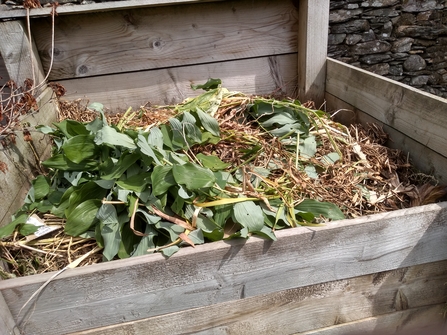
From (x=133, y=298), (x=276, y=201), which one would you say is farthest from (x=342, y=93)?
(x=133, y=298)

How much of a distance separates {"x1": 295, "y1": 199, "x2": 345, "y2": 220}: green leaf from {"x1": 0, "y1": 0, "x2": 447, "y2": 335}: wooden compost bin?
0.06 m

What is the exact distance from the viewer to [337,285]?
0.96m

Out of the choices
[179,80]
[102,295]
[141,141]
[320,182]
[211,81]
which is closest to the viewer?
[102,295]

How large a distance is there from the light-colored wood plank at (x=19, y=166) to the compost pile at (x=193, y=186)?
4 centimetres

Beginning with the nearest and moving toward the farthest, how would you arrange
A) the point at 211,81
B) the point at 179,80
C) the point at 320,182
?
1. the point at 320,182
2. the point at 211,81
3. the point at 179,80

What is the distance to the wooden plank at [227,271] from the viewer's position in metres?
0.82

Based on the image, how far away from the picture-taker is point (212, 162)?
1.05 metres

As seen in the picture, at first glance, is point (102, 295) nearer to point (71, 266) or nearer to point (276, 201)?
point (71, 266)

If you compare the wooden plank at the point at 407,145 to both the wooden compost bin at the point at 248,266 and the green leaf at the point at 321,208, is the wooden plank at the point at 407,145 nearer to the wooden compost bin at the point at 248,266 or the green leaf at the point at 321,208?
the wooden compost bin at the point at 248,266

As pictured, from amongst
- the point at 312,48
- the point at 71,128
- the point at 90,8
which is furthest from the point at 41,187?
the point at 312,48

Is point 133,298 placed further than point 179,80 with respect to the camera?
No

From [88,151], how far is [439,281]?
1.04 m

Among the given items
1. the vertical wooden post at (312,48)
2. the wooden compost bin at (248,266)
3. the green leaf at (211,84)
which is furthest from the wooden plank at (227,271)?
the vertical wooden post at (312,48)

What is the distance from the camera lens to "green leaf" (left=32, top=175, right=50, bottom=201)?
3.36ft
